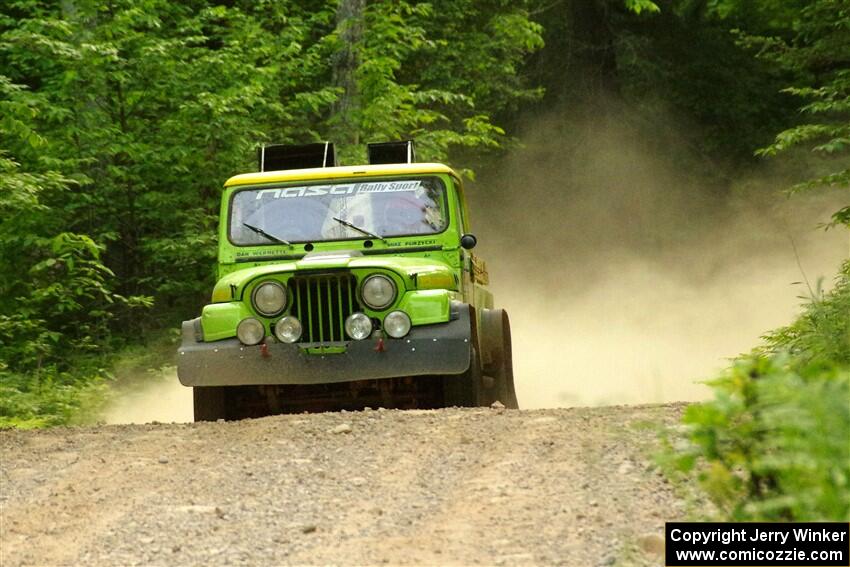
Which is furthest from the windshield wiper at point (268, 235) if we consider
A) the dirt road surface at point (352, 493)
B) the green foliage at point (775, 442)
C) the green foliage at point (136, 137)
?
the green foliage at point (775, 442)

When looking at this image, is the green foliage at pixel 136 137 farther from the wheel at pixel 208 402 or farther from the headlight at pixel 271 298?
the headlight at pixel 271 298

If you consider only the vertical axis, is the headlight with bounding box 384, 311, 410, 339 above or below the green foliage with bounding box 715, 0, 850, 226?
below

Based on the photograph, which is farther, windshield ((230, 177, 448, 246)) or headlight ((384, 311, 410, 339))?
windshield ((230, 177, 448, 246))

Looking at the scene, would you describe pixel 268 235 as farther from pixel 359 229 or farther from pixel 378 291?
pixel 378 291

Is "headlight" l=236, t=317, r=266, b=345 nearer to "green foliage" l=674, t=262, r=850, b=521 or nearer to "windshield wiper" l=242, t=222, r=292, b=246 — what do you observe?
"windshield wiper" l=242, t=222, r=292, b=246

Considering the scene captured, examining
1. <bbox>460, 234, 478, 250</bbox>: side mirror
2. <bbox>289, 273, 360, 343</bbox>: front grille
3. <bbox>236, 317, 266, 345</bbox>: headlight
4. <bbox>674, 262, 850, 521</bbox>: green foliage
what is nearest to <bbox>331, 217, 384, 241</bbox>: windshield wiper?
<bbox>460, 234, 478, 250</bbox>: side mirror

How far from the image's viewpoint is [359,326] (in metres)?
10.4

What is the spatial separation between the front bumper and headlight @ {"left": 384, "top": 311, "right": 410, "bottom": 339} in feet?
0.17

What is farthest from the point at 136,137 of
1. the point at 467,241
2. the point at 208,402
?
the point at 208,402

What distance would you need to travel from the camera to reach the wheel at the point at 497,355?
39.0ft

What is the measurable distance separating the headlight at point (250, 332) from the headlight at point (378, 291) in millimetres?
799

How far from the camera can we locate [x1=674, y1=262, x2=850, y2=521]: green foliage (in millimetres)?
4535

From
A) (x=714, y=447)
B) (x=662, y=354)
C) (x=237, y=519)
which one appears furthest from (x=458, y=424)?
(x=662, y=354)

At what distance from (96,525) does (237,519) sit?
646 mm
